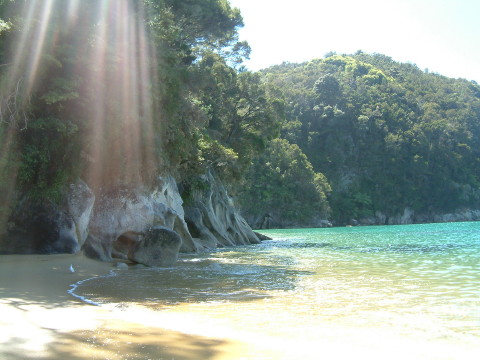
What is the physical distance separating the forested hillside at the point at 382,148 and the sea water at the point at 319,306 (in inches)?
2958

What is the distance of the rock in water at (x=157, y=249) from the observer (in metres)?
13.8

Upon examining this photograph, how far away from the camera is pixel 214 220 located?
2964 cm

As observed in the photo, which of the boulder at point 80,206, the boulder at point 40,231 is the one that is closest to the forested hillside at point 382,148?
the boulder at point 80,206

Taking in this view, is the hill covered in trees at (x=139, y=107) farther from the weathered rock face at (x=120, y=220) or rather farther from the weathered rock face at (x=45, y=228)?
the weathered rock face at (x=120, y=220)

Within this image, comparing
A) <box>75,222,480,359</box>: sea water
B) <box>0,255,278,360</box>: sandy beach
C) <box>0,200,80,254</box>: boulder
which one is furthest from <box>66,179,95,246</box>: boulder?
<box>0,255,278,360</box>: sandy beach

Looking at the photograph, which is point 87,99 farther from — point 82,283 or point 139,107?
point 82,283

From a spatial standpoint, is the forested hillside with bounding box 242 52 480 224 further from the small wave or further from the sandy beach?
the sandy beach

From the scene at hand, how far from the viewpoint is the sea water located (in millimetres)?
→ 4941

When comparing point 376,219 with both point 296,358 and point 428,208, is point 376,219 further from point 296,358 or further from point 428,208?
point 296,358

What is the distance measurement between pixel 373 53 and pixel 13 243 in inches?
5678

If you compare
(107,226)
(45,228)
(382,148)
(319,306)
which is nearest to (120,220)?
(107,226)

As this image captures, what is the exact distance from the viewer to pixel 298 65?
412 feet

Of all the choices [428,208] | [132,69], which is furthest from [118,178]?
[428,208]

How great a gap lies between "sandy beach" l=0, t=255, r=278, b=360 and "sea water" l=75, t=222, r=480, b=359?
390 millimetres
